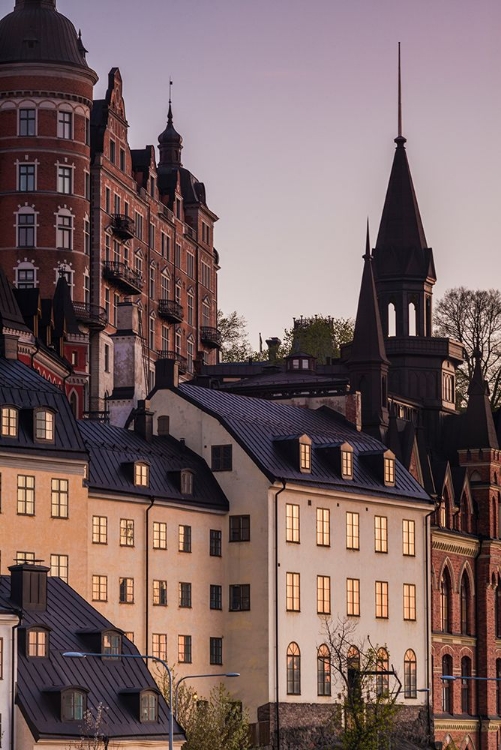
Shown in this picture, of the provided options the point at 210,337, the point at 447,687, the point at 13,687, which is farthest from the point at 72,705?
the point at 210,337

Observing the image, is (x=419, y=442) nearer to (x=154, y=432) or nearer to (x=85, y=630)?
(x=154, y=432)

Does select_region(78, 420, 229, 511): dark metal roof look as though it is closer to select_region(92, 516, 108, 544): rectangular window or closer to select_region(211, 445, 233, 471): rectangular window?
select_region(211, 445, 233, 471): rectangular window

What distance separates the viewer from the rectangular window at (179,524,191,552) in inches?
4050

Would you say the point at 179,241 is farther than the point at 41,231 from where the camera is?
Yes

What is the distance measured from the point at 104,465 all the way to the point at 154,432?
33.5 ft

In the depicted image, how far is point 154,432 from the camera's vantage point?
110250 millimetres

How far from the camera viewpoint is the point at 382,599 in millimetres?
110875

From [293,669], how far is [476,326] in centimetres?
6137

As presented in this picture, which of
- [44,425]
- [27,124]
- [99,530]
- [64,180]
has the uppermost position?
[27,124]

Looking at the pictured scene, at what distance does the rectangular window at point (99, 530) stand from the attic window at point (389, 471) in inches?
787

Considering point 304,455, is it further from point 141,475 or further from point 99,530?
point 99,530

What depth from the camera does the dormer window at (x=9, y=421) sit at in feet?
308

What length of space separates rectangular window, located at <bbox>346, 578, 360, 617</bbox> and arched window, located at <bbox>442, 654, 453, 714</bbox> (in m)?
18.0

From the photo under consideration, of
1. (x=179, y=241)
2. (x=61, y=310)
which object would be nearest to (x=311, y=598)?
(x=61, y=310)
